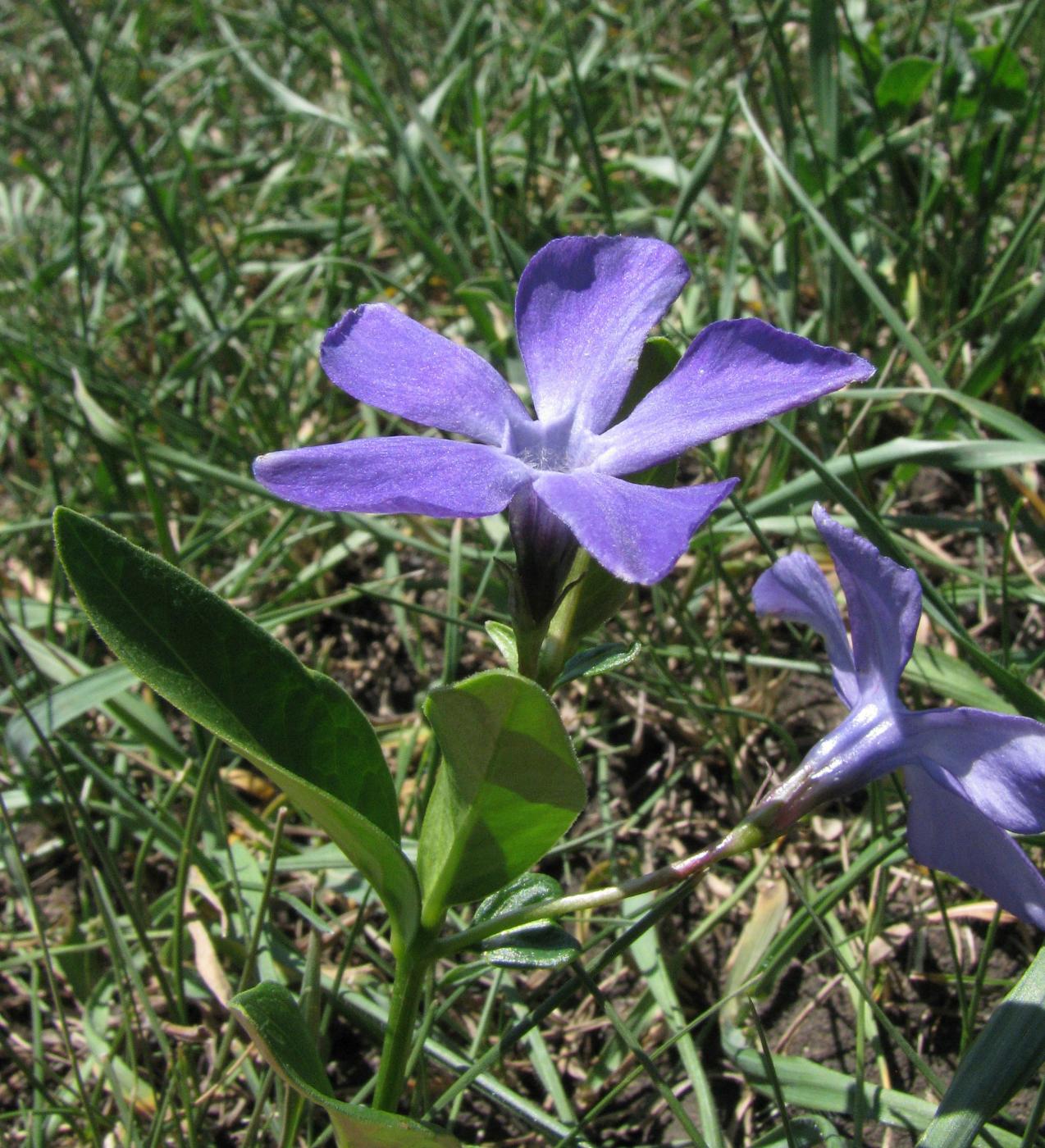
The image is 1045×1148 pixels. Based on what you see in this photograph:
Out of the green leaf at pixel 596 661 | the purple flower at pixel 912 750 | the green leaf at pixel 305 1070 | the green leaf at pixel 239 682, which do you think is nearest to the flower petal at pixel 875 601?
the purple flower at pixel 912 750

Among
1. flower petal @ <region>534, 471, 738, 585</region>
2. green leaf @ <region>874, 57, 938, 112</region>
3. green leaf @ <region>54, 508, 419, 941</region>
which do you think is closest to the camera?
flower petal @ <region>534, 471, 738, 585</region>

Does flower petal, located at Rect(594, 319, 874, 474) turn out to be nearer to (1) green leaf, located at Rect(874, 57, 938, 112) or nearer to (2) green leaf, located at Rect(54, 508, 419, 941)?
(2) green leaf, located at Rect(54, 508, 419, 941)

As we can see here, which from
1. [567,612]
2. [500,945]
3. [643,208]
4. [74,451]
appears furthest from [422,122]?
[500,945]

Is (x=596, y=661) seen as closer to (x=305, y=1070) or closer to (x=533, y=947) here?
(x=533, y=947)

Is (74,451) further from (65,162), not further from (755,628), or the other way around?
(755,628)

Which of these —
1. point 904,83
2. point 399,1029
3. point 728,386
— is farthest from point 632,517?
point 904,83

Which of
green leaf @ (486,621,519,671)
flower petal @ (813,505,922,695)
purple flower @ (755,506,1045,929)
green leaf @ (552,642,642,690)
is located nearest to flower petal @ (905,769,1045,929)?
purple flower @ (755,506,1045,929)
